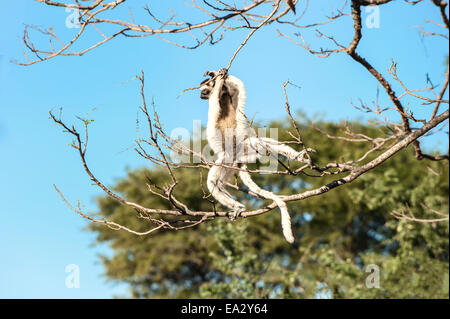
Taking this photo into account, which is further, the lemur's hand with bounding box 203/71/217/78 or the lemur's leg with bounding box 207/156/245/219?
the lemur's leg with bounding box 207/156/245/219

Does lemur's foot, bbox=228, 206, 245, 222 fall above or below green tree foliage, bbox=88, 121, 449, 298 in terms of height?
below

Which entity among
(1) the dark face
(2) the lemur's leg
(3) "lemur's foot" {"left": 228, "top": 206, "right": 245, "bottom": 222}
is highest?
(1) the dark face

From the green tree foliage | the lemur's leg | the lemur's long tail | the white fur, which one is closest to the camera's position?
the lemur's long tail

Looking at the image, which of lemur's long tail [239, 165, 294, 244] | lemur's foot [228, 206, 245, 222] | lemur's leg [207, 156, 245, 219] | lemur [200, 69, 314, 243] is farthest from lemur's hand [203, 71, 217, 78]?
lemur's foot [228, 206, 245, 222]

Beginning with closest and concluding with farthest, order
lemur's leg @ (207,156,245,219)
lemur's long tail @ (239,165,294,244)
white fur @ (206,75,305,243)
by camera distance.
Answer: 1. lemur's long tail @ (239,165,294,244)
2. white fur @ (206,75,305,243)
3. lemur's leg @ (207,156,245,219)

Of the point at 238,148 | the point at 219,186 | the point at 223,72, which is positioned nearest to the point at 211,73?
the point at 223,72

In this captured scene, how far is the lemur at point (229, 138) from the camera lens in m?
4.88

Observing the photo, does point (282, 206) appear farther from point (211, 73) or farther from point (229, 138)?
point (211, 73)

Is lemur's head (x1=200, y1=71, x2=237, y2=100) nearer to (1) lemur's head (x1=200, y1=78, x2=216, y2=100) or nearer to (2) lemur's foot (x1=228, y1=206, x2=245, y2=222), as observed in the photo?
(1) lemur's head (x1=200, y1=78, x2=216, y2=100)

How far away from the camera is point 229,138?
5.00m

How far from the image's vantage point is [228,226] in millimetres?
12852

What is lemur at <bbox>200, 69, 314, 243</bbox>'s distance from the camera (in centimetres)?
488

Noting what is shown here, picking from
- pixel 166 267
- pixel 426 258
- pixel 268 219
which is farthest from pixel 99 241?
pixel 426 258
